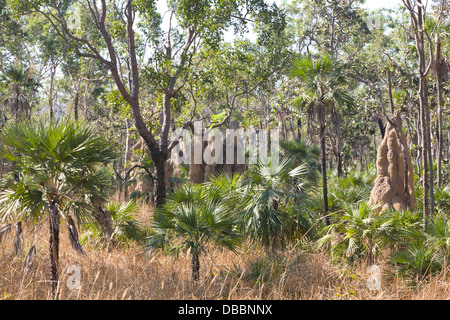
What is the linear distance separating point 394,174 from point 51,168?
9.16 meters

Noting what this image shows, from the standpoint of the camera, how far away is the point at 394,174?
38.7ft

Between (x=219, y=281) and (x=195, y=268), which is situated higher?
(x=195, y=268)

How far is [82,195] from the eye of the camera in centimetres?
696

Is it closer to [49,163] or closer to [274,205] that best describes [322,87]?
[274,205]

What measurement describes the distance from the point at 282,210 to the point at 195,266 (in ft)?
8.50

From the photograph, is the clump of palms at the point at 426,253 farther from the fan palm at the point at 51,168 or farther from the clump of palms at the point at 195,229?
the fan palm at the point at 51,168

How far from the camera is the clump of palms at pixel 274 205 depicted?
8.58 meters

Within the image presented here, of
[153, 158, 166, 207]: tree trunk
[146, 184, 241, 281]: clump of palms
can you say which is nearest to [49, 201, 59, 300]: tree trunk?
[146, 184, 241, 281]: clump of palms

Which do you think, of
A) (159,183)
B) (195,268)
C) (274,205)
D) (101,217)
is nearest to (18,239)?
(101,217)

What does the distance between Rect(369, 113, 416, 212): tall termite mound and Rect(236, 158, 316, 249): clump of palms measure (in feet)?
10.2

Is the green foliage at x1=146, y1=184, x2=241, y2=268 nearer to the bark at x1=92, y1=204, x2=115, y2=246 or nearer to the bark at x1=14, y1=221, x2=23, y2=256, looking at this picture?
the bark at x1=92, y1=204, x2=115, y2=246

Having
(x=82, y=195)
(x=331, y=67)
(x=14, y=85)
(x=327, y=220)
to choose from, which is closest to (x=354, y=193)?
(x=327, y=220)

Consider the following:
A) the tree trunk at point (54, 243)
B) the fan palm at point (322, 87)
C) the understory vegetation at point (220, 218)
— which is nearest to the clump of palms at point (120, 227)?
the understory vegetation at point (220, 218)

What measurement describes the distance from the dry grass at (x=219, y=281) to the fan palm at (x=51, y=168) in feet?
1.46
